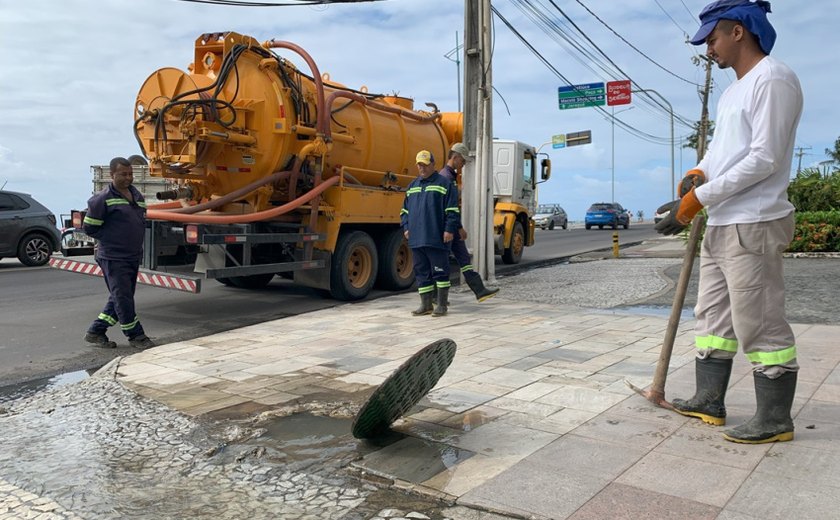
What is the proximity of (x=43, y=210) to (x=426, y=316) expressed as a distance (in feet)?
35.7

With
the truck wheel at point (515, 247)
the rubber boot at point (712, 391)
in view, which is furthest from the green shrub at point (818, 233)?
the rubber boot at point (712, 391)

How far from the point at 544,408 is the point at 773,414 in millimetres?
1196

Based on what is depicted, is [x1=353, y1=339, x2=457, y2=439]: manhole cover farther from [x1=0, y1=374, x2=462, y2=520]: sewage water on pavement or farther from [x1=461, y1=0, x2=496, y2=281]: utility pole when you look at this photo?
[x1=461, y1=0, x2=496, y2=281]: utility pole

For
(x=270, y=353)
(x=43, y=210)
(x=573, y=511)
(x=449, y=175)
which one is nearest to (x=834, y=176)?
(x=449, y=175)

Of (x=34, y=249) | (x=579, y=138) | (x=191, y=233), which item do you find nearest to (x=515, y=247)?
(x=191, y=233)

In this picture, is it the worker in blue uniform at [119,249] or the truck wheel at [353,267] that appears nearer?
the worker in blue uniform at [119,249]

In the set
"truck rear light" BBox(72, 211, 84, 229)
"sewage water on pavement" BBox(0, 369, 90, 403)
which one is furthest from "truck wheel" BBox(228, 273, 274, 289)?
"sewage water on pavement" BBox(0, 369, 90, 403)

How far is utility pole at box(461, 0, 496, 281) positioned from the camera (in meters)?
9.38

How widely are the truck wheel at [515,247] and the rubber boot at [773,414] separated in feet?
36.7

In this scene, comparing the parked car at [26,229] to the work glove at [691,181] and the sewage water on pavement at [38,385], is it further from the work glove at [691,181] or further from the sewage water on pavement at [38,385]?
the work glove at [691,181]

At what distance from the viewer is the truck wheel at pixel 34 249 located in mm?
14047

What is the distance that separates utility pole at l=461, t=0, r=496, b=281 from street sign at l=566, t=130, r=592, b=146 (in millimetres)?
32266

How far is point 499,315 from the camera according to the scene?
24.6 ft

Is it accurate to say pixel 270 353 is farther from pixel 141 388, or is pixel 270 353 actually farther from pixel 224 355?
pixel 141 388
